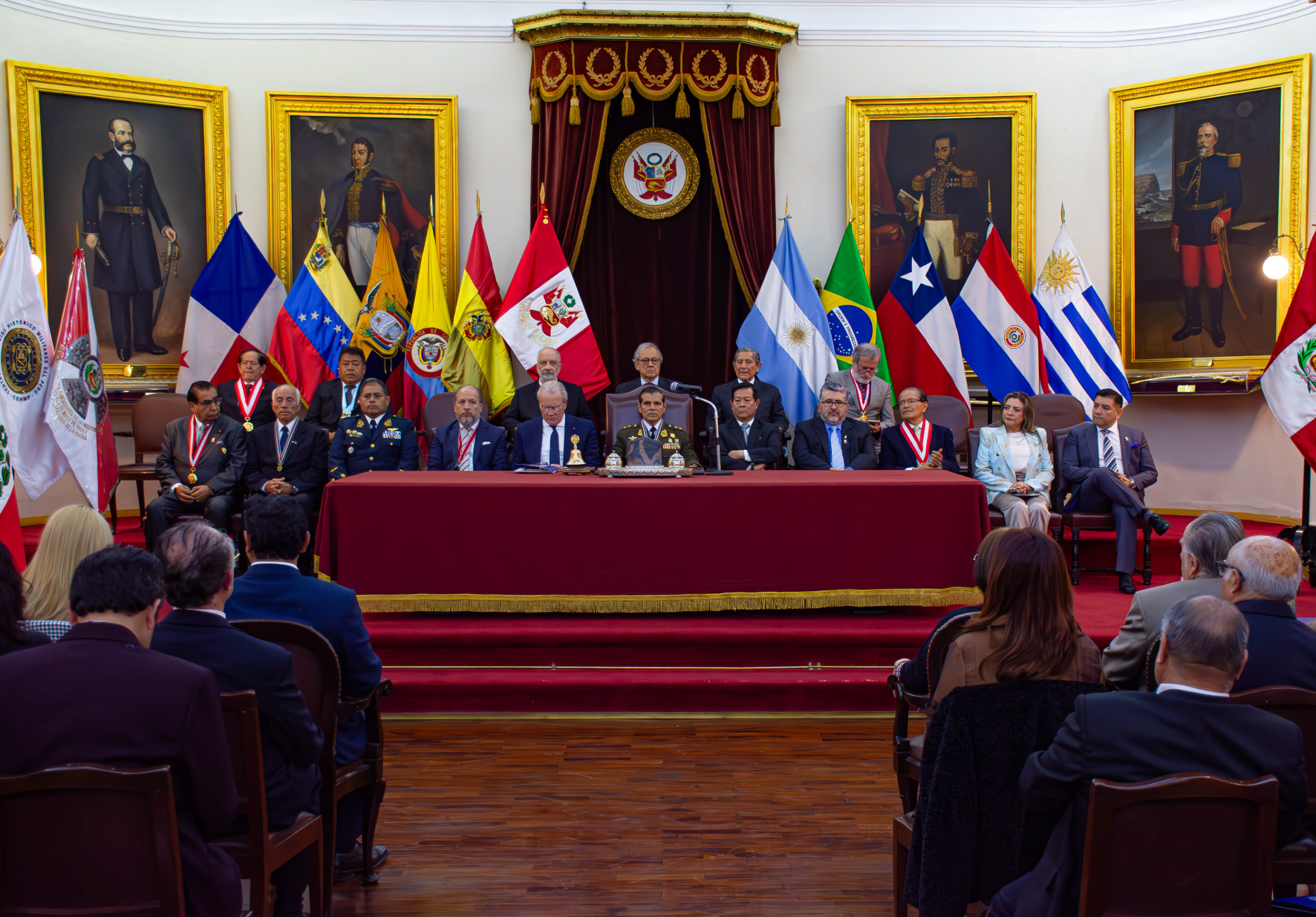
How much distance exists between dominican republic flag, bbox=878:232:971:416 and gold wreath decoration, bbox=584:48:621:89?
276 centimetres

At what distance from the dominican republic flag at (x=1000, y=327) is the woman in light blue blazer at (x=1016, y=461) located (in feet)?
4.78

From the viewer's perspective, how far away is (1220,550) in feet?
9.20

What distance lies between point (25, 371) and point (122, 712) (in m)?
4.41

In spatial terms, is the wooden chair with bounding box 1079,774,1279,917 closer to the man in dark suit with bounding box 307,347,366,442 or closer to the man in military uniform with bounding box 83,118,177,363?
the man in dark suit with bounding box 307,347,366,442

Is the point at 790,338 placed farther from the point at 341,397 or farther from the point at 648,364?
the point at 341,397

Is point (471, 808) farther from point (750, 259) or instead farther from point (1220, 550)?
point (750, 259)

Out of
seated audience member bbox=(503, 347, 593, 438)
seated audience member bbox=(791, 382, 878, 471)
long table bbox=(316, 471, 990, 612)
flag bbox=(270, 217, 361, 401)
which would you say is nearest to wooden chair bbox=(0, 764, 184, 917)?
long table bbox=(316, 471, 990, 612)

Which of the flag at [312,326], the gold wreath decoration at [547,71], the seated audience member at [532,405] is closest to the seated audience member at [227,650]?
the seated audience member at [532,405]

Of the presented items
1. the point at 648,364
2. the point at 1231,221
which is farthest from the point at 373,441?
the point at 1231,221

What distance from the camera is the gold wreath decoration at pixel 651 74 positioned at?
773 cm

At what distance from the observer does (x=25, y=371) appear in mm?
5367

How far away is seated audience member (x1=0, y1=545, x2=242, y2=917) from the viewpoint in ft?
5.98

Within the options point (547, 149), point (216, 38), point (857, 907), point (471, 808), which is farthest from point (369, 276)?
point (857, 907)

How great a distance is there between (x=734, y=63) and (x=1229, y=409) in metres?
4.83
